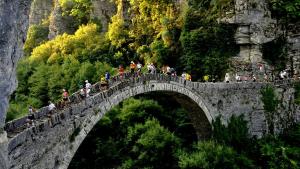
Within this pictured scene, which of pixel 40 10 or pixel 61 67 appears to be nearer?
pixel 61 67

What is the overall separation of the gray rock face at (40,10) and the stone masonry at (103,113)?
41431mm

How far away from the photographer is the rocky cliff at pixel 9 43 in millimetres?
12727

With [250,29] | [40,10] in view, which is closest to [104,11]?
[40,10]

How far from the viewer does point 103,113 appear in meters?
22.1

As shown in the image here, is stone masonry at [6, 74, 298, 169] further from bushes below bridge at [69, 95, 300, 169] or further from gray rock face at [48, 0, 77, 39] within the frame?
gray rock face at [48, 0, 77, 39]

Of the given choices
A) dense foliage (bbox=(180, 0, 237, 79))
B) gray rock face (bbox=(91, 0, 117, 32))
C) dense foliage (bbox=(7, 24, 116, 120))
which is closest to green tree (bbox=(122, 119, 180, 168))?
dense foliage (bbox=(180, 0, 237, 79))

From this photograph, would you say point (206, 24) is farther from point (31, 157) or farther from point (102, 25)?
point (31, 157)

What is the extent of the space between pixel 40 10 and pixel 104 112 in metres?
51.6

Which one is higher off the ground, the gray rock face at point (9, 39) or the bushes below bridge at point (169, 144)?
the gray rock face at point (9, 39)

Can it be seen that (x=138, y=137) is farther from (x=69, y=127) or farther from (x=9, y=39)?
(x=9, y=39)

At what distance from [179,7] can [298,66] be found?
12.9 metres

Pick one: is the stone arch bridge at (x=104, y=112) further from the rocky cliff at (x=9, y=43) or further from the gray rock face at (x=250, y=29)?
the gray rock face at (x=250, y=29)

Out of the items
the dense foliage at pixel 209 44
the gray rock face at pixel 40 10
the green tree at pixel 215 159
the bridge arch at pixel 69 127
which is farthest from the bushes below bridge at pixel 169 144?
the gray rock face at pixel 40 10

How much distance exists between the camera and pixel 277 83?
35219 millimetres
